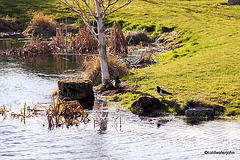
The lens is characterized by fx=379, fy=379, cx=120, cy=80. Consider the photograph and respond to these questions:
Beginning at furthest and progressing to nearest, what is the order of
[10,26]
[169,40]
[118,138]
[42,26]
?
[10,26] < [42,26] < [169,40] < [118,138]

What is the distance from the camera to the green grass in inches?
669

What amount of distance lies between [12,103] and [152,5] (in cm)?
4716

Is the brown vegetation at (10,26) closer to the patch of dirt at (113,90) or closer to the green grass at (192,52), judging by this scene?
the green grass at (192,52)

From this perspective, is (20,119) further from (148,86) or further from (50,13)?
(50,13)

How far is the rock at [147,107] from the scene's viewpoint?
15.4m

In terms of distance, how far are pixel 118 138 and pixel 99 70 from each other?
9867 mm

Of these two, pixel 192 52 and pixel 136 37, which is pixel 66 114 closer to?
pixel 192 52

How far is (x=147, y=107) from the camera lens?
1549cm

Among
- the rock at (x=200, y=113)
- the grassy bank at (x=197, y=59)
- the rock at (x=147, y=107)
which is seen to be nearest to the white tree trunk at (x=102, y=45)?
the grassy bank at (x=197, y=59)

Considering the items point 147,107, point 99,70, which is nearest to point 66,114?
point 147,107

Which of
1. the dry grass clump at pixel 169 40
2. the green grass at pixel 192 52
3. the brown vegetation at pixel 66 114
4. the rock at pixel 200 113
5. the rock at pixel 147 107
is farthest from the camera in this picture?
the dry grass clump at pixel 169 40

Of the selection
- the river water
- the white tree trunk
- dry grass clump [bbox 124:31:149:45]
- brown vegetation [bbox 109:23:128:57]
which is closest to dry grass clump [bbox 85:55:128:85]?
the white tree trunk

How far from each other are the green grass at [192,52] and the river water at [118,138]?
2.18m

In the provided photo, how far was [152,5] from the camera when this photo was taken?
6112cm
